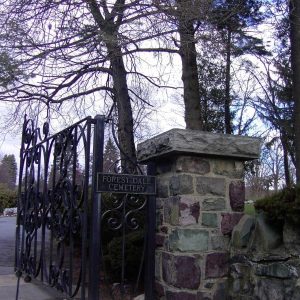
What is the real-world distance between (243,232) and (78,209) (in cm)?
146

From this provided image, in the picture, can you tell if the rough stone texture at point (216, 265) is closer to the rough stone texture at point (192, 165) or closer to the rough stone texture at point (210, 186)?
the rough stone texture at point (210, 186)

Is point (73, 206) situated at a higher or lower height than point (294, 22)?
lower

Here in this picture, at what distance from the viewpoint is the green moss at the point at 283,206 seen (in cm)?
360

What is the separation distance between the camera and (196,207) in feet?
13.4

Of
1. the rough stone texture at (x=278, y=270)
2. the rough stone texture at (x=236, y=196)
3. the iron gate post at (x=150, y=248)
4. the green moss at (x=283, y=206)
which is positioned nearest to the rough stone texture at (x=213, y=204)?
the rough stone texture at (x=236, y=196)

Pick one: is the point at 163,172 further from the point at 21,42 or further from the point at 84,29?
the point at 21,42

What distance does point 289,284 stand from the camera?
11.8ft

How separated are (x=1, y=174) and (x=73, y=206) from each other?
204ft

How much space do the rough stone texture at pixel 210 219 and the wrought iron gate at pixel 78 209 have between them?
473 mm

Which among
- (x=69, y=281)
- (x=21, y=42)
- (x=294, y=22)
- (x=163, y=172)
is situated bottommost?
(x=69, y=281)

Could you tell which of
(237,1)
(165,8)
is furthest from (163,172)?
(237,1)

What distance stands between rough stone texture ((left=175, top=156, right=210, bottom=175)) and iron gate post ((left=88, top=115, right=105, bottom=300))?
2.45 ft

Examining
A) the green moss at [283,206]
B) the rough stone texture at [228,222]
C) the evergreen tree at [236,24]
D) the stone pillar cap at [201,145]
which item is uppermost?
the evergreen tree at [236,24]

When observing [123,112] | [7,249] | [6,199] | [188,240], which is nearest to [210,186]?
[188,240]
